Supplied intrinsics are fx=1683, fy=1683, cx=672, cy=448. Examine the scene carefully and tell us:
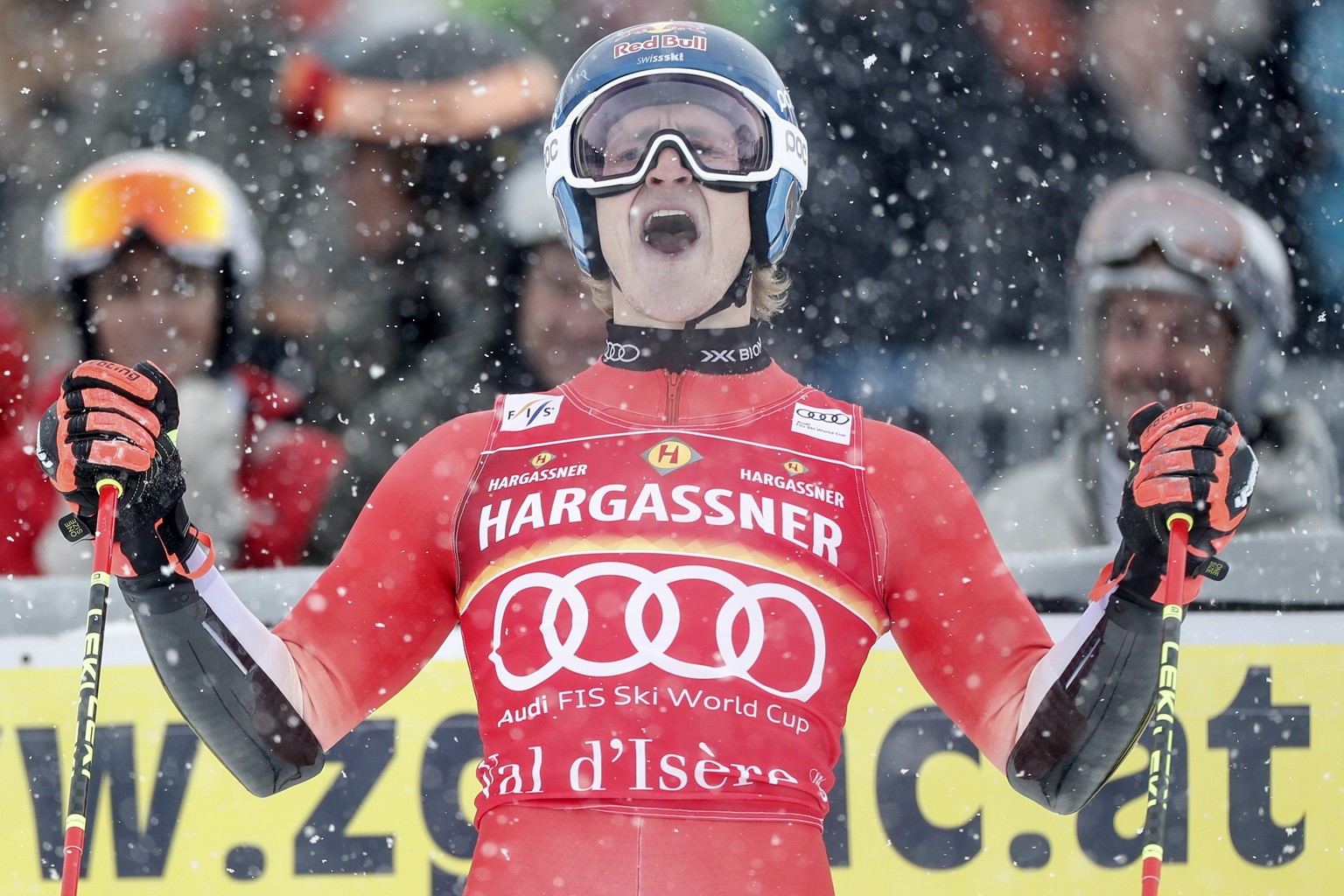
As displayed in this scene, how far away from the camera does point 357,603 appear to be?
3.09 metres

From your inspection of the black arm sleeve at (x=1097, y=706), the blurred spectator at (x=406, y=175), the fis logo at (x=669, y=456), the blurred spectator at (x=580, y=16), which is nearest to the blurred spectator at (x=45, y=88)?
the blurred spectator at (x=406, y=175)

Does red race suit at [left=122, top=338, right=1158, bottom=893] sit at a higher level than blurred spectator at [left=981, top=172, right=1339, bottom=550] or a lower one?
lower

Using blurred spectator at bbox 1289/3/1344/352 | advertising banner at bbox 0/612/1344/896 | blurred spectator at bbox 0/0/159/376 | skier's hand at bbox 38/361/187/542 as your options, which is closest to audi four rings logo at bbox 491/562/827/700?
skier's hand at bbox 38/361/187/542

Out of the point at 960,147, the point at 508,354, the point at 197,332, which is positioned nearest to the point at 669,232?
the point at 508,354

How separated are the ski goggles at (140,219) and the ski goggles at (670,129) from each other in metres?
Answer: 2.32

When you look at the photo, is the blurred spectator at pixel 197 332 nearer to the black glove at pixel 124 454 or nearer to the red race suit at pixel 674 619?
the red race suit at pixel 674 619

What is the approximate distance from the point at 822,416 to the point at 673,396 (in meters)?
0.29

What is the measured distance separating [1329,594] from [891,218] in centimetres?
280

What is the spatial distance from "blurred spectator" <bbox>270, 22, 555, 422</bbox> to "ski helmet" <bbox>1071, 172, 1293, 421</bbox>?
6.35 ft

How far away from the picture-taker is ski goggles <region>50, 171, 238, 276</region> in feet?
17.1

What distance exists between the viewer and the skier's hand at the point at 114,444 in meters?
2.68

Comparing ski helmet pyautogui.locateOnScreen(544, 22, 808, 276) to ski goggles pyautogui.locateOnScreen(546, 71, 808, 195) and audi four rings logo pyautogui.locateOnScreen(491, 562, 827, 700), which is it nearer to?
ski goggles pyautogui.locateOnScreen(546, 71, 808, 195)

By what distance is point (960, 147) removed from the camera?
626 cm

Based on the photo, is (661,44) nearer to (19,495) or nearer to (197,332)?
(197,332)
